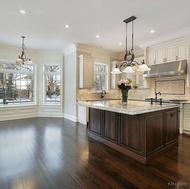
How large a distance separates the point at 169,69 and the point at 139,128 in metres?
2.96

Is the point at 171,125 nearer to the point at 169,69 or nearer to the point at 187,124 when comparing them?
the point at 187,124

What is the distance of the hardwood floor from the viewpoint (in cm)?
194

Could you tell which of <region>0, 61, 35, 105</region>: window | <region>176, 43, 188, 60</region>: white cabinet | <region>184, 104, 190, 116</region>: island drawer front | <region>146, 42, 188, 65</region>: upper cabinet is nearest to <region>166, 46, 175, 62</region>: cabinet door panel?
<region>146, 42, 188, 65</region>: upper cabinet

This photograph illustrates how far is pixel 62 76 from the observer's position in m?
6.66

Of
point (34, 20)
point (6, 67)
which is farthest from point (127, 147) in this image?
point (6, 67)

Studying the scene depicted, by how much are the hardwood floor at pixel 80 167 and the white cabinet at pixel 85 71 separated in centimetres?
276

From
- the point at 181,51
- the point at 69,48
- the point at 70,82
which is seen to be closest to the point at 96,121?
the point at 70,82

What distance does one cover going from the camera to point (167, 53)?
4.91 meters

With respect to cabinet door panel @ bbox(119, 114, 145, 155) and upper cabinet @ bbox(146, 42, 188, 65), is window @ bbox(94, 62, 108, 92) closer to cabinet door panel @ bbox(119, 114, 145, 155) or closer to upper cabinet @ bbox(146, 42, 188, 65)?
upper cabinet @ bbox(146, 42, 188, 65)

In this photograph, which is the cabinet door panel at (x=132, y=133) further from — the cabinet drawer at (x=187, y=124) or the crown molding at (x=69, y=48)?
the crown molding at (x=69, y=48)

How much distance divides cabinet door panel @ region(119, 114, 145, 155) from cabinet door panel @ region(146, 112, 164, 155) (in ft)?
0.35

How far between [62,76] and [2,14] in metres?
3.45

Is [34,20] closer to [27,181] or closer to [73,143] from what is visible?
[73,143]

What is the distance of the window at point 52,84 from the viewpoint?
689 centimetres
